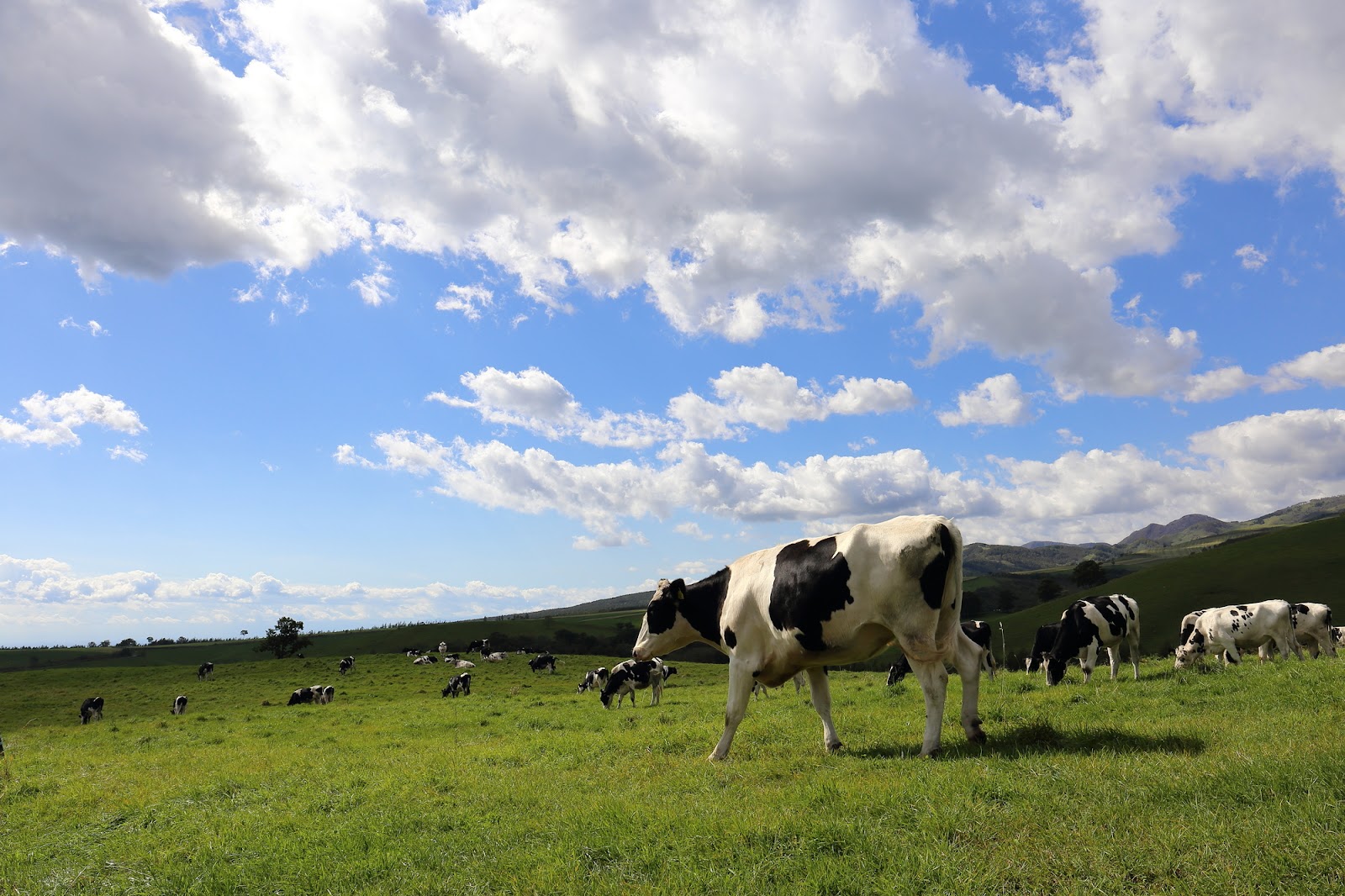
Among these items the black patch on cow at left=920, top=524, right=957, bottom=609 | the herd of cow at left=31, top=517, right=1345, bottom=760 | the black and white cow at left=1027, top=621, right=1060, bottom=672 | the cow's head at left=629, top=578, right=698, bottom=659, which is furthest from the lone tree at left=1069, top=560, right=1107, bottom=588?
the black patch on cow at left=920, top=524, right=957, bottom=609

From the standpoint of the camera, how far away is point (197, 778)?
588 inches

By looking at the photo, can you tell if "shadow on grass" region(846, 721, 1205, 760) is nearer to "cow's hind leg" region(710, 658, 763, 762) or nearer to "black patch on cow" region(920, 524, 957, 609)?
"cow's hind leg" region(710, 658, 763, 762)

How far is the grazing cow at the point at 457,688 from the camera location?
45594mm

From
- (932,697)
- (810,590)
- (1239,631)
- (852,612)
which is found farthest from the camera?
(1239,631)

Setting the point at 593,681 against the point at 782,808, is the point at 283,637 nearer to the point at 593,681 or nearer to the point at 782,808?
the point at 593,681

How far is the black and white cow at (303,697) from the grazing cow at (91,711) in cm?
988

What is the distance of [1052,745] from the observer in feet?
30.6

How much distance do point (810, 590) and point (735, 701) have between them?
Answer: 2143 mm

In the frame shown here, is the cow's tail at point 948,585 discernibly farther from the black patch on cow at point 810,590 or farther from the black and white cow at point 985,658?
the black and white cow at point 985,658

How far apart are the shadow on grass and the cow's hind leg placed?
5.52 feet

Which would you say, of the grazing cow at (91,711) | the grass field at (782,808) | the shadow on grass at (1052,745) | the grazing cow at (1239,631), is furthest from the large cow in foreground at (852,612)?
the grazing cow at (91,711)

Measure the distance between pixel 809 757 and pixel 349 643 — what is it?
143 metres

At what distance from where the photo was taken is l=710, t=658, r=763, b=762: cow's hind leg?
11.0 meters

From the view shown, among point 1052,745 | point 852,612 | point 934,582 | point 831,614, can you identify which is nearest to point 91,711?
point 831,614
